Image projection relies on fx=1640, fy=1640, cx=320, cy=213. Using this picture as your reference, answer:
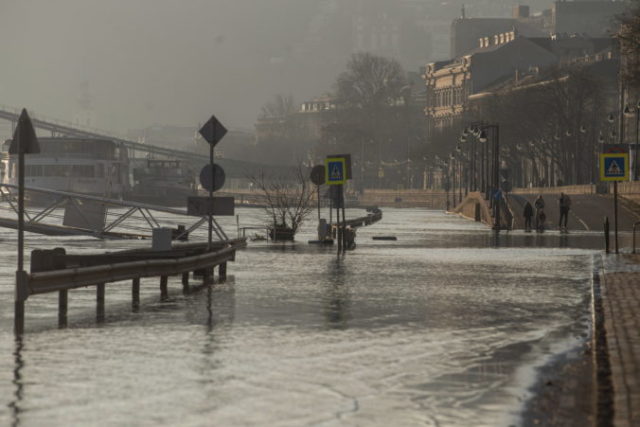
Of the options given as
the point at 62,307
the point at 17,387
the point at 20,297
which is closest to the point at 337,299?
the point at 62,307

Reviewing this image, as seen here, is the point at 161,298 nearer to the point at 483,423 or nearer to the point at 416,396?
the point at 416,396

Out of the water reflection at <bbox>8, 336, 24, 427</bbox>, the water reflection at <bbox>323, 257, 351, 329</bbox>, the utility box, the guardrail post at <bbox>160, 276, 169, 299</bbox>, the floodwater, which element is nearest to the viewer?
the water reflection at <bbox>8, 336, 24, 427</bbox>

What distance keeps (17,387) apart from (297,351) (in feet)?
12.5

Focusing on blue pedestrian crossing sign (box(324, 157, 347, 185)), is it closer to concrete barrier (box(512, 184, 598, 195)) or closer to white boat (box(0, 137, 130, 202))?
concrete barrier (box(512, 184, 598, 195))

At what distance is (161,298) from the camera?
2461 cm

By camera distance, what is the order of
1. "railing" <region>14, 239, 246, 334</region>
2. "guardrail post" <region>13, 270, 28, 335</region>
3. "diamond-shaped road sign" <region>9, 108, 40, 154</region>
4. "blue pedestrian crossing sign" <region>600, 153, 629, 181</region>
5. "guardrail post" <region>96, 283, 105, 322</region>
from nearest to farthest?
"guardrail post" <region>13, 270, 28, 335</region>, "railing" <region>14, 239, 246, 334</region>, "diamond-shaped road sign" <region>9, 108, 40, 154</region>, "guardrail post" <region>96, 283, 105, 322</region>, "blue pedestrian crossing sign" <region>600, 153, 629, 181</region>

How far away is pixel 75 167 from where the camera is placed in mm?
174250

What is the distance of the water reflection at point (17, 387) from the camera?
39.0 ft

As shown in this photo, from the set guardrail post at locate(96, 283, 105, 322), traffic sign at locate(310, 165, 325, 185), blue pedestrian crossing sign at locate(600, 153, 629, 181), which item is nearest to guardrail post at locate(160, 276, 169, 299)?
guardrail post at locate(96, 283, 105, 322)

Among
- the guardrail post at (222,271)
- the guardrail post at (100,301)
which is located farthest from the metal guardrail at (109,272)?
the guardrail post at (222,271)

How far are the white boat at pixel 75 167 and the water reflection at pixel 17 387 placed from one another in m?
153

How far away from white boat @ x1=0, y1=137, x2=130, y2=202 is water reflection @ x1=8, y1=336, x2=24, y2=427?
503 ft

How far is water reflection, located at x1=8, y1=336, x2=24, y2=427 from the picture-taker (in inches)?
468

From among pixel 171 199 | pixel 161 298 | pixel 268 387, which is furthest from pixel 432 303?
pixel 171 199
